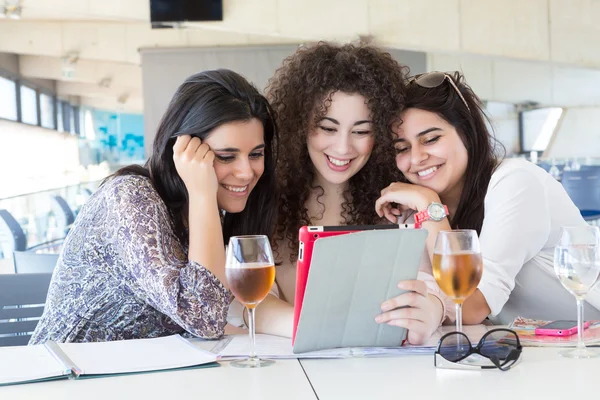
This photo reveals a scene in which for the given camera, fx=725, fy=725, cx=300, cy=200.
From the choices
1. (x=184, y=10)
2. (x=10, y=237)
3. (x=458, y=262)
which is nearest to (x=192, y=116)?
(x=458, y=262)

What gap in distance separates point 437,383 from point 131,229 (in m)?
0.85

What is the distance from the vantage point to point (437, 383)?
47.1 inches

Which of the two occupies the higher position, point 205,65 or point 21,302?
point 205,65

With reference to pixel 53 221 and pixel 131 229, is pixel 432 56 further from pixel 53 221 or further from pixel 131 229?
pixel 131 229

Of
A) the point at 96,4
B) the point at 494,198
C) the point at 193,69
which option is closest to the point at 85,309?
the point at 494,198

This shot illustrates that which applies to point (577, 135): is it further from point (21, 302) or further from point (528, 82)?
point (21, 302)

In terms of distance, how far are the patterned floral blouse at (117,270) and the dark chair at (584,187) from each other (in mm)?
4971

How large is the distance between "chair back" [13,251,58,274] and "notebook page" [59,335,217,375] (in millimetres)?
1395

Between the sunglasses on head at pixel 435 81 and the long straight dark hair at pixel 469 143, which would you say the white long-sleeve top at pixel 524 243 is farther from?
the sunglasses on head at pixel 435 81

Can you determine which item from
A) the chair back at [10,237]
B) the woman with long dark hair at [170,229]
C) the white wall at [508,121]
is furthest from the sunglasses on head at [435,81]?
the white wall at [508,121]

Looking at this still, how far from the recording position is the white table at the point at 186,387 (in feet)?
3.82

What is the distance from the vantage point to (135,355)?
1.42 metres

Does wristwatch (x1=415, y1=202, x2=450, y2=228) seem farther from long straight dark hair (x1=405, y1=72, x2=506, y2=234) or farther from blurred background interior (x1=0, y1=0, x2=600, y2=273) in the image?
blurred background interior (x1=0, y1=0, x2=600, y2=273)

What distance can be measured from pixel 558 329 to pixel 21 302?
1.51m
